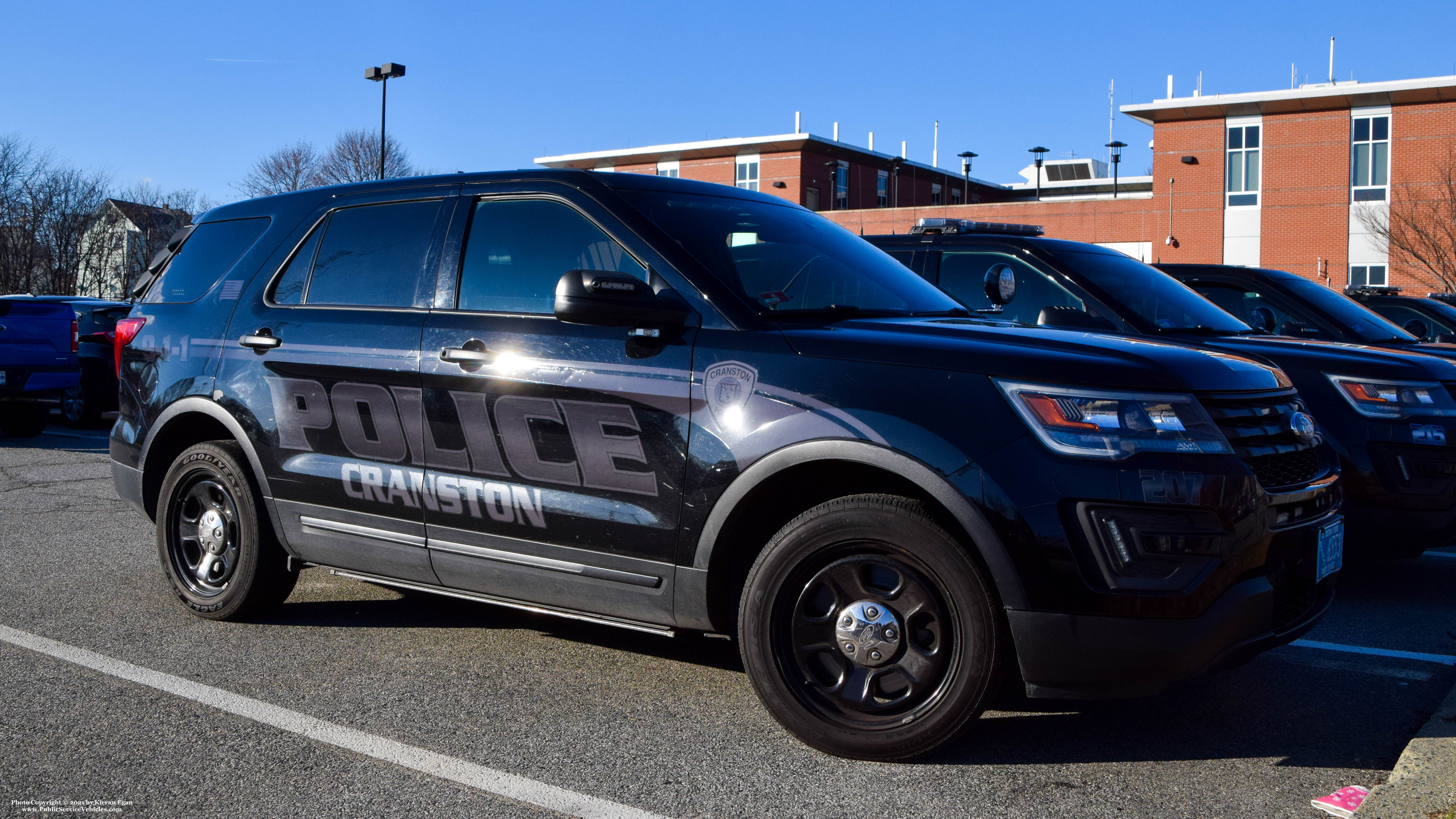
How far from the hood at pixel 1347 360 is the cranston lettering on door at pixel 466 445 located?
323 cm

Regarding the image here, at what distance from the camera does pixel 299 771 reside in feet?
11.3

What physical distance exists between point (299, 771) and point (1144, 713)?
2691 mm

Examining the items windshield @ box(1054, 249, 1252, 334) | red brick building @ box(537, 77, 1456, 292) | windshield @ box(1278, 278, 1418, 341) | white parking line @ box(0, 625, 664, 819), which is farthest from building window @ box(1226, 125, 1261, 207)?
white parking line @ box(0, 625, 664, 819)

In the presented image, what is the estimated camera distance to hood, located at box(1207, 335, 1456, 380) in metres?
5.85

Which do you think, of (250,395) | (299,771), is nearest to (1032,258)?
(250,395)

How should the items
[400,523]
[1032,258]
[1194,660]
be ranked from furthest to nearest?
[1032,258] < [400,523] < [1194,660]

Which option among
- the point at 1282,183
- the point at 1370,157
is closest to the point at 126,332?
the point at 1282,183

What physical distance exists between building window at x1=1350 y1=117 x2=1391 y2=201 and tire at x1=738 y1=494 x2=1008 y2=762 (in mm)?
44589

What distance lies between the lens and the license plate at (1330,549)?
363cm

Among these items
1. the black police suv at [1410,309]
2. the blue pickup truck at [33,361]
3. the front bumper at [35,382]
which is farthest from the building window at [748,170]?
the black police suv at [1410,309]

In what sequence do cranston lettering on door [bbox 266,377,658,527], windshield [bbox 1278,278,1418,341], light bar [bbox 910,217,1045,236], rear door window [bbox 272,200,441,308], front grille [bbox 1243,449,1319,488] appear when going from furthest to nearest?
windshield [bbox 1278,278,1418,341] → light bar [bbox 910,217,1045,236] → rear door window [bbox 272,200,441,308] → cranston lettering on door [bbox 266,377,658,527] → front grille [bbox 1243,449,1319,488]

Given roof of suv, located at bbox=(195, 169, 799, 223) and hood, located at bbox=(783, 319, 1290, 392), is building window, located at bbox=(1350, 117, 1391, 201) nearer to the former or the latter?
roof of suv, located at bbox=(195, 169, 799, 223)

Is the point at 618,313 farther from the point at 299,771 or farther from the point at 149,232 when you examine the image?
the point at 149,232

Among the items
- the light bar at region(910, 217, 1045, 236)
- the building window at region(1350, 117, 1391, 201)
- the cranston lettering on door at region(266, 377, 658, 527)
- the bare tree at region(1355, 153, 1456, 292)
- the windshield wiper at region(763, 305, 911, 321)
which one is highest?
the building window at region(1350, 117, 1391, 201)
